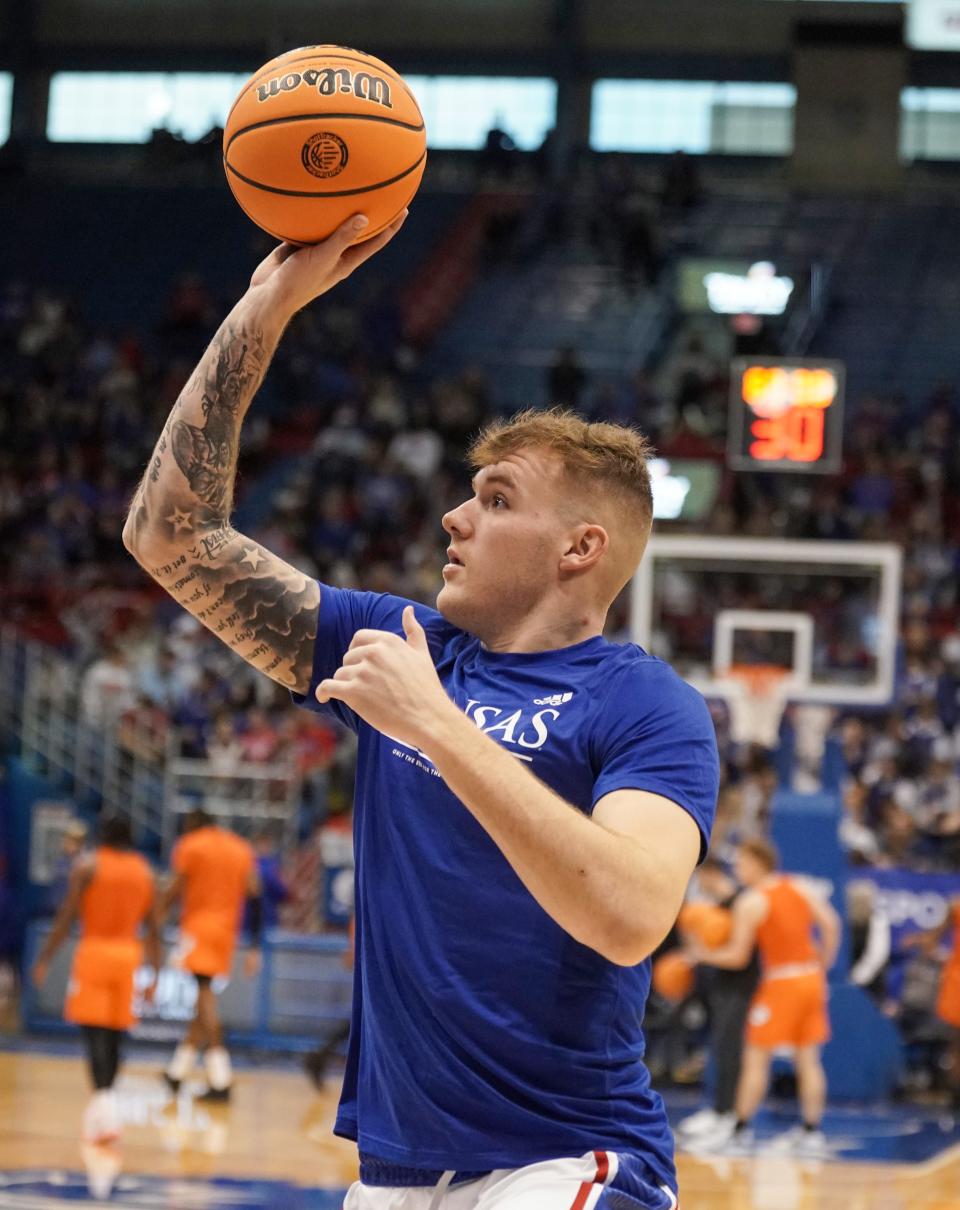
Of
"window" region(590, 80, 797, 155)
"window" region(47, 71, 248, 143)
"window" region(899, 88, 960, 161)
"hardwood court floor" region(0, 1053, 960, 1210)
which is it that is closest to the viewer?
"hardwood court floor" region(0, 1053, 960, 1210)

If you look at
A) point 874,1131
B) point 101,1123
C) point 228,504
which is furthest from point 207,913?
point 228,504

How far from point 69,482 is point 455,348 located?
5860 mm

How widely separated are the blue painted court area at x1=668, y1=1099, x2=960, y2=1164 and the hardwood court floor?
0.73 ft

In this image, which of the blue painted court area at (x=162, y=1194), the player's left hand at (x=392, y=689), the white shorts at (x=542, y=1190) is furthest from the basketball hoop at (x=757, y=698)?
the player's left hand at (x=392, y=689)

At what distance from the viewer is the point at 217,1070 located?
37.2 feet

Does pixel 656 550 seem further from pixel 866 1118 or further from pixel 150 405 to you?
pixel 150 405

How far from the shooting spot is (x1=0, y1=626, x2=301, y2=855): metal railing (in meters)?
16.1

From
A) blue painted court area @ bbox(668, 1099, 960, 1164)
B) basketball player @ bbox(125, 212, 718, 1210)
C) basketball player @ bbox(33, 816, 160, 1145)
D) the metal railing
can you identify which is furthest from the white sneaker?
basketball player @ bbox(125, 212, 718, 1210)

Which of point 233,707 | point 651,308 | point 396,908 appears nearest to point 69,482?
point 233,707

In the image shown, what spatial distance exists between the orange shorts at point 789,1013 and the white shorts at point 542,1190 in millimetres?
8239

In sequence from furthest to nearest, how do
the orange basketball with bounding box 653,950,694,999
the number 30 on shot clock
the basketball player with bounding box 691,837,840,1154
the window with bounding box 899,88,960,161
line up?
the window with bounding box 899,88,960,161, the number 30 on shot clock, the orange basketball with bounding box 653,950,694,999, the basketball player with bounding box 691,837,840,1154

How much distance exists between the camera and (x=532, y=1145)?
2.65m

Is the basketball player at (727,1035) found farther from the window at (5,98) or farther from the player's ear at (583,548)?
the window at (5,98)

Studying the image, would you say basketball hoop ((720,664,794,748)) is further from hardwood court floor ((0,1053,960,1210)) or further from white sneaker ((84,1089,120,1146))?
white sneaker ((84,1089,120,1146))
